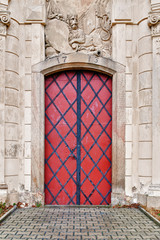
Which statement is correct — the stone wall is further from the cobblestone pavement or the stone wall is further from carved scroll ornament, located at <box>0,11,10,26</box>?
the cobblestone pavement

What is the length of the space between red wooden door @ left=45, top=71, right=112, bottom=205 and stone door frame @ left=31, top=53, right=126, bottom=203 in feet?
0.75

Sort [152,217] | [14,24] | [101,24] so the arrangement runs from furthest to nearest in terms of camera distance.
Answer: [101,24] < [14,24] < [152,217]

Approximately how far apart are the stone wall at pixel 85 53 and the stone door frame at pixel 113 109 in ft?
0.23

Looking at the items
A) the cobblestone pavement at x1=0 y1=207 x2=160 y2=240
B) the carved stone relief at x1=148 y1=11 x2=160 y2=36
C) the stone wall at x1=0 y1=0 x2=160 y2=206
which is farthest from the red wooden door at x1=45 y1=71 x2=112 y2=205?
the carved stone relief at x1=148 y1=11 x2=160 y2=36

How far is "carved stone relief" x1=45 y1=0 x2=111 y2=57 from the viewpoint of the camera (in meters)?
6.61

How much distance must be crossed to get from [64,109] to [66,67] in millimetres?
1039

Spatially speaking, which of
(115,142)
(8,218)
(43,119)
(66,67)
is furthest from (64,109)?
(8,218)

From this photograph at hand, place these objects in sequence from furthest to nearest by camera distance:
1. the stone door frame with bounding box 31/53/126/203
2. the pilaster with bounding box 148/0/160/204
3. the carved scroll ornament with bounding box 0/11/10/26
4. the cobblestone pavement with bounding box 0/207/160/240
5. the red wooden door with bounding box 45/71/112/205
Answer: the red wooden door with bounding box 45/71/112/205, the stone door frame with bounding box 31/53/126/203, the carved scroll ornament with bounding box 0/11/10/26, the pilaster with bounding box 148/0/160/204, the cobblestone pavement with bounding box 0/207/160/240

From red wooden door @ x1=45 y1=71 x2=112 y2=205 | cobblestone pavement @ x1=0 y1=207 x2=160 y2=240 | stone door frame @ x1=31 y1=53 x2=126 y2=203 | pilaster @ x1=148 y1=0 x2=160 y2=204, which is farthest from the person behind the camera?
red wooden door @ x1=45 y1=71 x2=112 y2=205

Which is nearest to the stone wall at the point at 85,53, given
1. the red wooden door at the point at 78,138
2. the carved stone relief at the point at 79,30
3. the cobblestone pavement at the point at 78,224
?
the carved stone relief at the point at 79,30

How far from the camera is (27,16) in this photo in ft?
21.1

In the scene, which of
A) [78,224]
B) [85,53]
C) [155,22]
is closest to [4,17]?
[85,53]

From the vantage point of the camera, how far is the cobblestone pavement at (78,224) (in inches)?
173

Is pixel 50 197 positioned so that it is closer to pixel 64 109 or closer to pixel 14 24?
pixel 64 109
